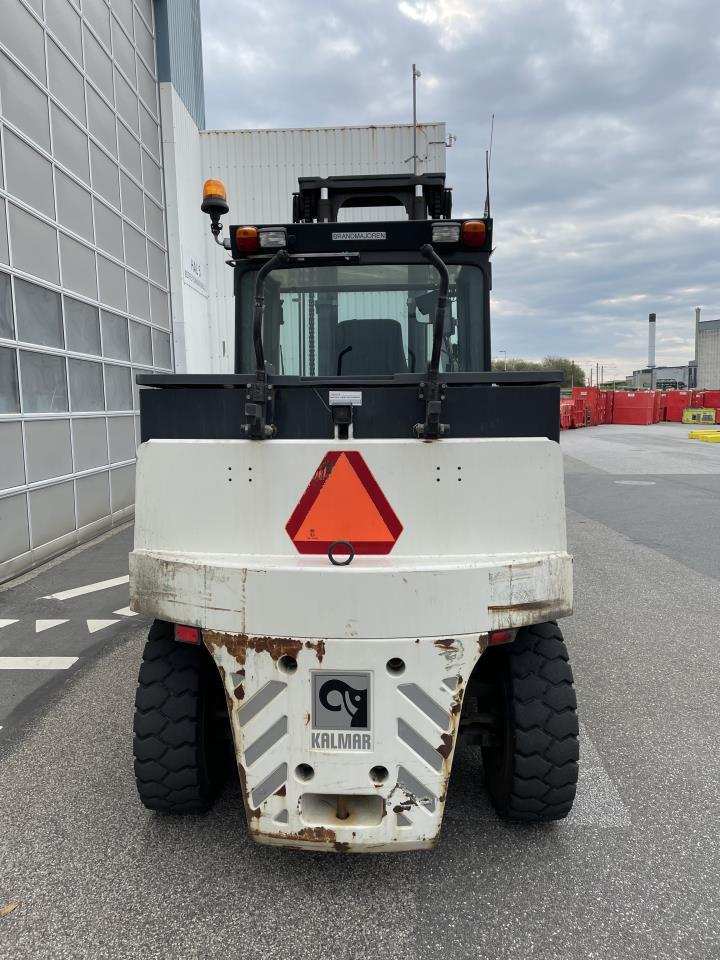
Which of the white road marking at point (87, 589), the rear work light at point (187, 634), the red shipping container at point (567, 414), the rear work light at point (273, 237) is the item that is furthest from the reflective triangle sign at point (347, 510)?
the red shipping container at point (567, 414)

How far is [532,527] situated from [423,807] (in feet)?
3.32

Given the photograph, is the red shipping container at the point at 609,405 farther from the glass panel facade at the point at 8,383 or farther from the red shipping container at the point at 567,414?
the glass panel facade at the point at 8,383

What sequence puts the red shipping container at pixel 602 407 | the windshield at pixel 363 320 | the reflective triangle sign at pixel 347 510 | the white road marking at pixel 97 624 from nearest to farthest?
1. the reflective triangle sign at pixel 347 510
2. the windshield at pixel 363 320
3. the white road marking at pixel 97 624
4. the red shipping container at pixel 602 407

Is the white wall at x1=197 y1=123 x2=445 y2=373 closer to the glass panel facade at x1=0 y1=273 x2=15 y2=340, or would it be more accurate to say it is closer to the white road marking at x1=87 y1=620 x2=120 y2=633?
the glass panel facade at x1=0 y1=273 x2=15 y2=340

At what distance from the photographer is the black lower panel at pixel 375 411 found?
7.57ft

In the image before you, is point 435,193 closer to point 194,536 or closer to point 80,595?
point 194,536

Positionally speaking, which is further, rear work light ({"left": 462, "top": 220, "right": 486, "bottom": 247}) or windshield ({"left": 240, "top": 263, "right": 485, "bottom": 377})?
windshield ({"left": 240, "top": 263, "right": 485, "bottom": 377})

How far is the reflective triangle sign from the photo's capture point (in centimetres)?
225

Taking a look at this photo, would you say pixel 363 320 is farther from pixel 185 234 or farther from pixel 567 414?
pixel 567 414

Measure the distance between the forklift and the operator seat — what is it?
760mm

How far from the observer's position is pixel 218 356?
14.4 meters

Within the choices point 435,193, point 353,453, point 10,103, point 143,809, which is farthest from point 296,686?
point 10,103

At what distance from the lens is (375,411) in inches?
91.5

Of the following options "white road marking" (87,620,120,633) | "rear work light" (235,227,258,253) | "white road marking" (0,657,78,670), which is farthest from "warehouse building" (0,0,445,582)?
"white road marking" (0,657,78,670)
